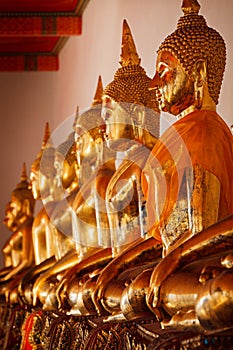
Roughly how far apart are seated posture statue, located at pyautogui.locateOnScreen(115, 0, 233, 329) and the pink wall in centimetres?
59

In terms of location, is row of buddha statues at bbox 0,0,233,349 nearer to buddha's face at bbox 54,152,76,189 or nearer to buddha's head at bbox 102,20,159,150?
buddha's head at bbox 102,20,159,150

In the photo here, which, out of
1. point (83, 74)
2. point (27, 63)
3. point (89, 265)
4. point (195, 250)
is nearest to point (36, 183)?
point (83, 74)

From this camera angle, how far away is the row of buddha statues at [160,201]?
235cm

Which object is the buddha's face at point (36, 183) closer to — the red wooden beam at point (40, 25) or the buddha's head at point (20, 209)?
the buddha's head at point (20, 209)

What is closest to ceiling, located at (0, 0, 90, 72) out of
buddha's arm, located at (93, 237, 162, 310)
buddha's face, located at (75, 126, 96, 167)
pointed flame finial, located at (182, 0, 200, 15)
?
buddha's face, located at (75, 126, 96, 167)

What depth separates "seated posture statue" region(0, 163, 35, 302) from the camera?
19.9 ft

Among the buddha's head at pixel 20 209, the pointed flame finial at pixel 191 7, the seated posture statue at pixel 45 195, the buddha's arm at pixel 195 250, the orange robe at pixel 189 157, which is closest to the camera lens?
the buddha's arm at pixel 195 250

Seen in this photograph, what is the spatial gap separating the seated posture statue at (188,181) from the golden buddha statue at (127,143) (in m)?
0.42

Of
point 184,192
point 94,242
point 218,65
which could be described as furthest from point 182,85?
point 94,242

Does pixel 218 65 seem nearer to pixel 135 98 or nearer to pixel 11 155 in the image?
pixel 135 98

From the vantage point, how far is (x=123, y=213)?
3.48 meters

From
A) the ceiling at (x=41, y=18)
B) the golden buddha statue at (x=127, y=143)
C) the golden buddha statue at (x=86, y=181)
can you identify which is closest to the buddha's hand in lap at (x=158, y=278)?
the golden buddha statue at (x=127, y=143)

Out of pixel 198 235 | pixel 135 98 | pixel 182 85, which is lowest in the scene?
pixel 198 235

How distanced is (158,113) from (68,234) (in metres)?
1.34
